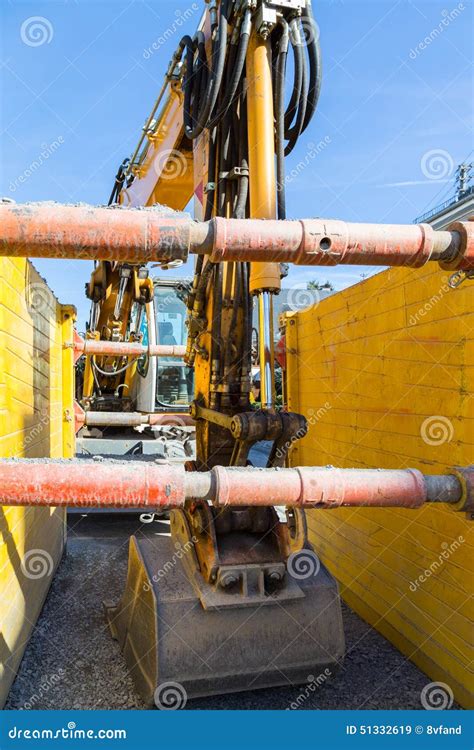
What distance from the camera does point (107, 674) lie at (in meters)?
3.00

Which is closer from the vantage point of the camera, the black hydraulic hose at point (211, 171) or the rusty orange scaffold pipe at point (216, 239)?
the rusty orange scaffold pipe at point (216, 239)

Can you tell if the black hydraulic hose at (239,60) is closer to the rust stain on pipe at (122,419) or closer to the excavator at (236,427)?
the excavator at (236,427)

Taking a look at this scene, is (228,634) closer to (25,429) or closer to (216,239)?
(25,429)

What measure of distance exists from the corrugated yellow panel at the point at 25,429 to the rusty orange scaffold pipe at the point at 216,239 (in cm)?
121

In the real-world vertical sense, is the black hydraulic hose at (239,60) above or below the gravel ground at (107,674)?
above

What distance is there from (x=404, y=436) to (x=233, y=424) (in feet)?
3.69

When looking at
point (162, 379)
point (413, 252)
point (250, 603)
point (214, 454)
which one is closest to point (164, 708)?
point (250, 603)

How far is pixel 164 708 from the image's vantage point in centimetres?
259

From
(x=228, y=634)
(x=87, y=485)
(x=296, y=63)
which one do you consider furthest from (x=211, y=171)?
(x=228, y=634)

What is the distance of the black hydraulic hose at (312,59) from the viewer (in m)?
3.07

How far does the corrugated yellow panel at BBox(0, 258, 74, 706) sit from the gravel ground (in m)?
0.13

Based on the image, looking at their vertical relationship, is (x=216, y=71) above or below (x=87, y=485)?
above

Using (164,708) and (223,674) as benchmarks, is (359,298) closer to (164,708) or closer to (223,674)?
(223,674)

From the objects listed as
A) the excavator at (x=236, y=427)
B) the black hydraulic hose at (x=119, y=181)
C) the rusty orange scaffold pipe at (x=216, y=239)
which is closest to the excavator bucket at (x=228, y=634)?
the excavator at (x=236, y=427)
